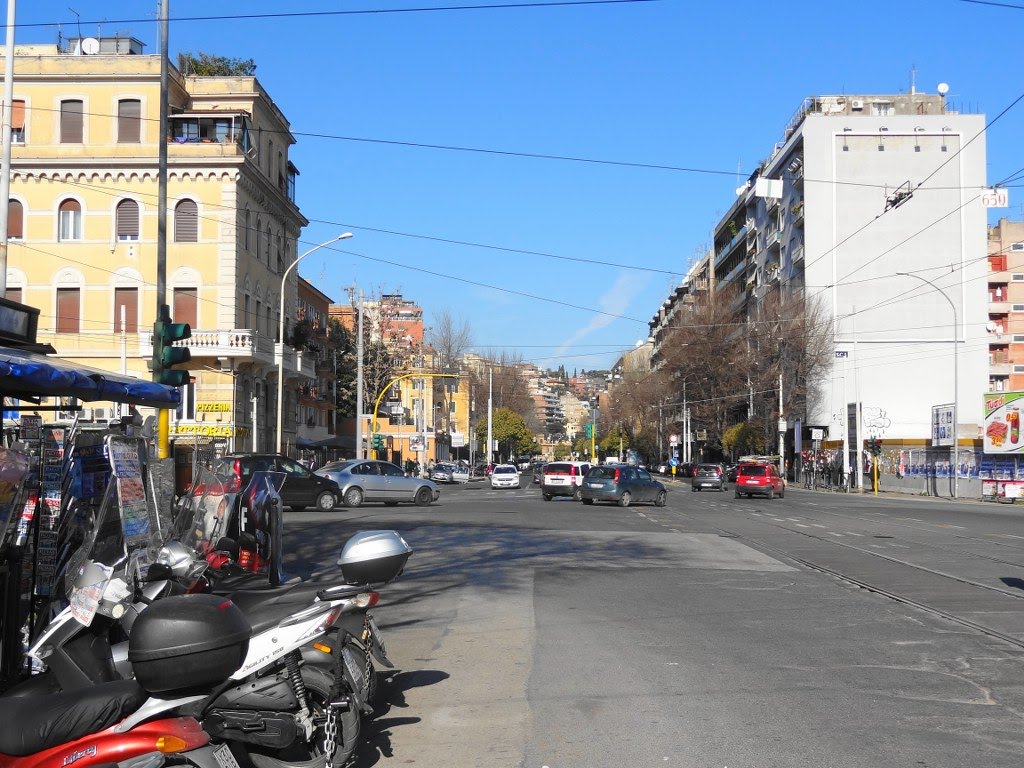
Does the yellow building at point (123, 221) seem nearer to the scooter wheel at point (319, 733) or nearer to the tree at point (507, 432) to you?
the scooter wheel at point (319, 733)

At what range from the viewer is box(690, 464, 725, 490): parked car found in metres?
59.7

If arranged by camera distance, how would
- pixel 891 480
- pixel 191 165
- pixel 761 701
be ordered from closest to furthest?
pixel 761 701 → pixel 191 165 → pixel 891 480

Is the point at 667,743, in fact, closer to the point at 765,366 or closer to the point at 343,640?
the point at 343,640

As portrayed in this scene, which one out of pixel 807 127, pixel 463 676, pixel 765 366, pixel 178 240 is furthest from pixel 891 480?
pixel 463 676

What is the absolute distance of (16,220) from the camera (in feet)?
154

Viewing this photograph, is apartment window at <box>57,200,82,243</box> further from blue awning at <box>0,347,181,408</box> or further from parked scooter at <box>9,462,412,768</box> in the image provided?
parked scooter at <box>9,462,412,768</box>

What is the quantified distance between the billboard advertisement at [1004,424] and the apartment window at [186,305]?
35760 millimetres

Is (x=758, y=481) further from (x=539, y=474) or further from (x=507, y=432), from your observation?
(x=507, y=432)

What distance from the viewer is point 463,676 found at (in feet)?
28.1

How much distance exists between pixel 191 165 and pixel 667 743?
148 ft

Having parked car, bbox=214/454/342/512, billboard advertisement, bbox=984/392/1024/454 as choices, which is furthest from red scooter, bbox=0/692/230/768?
billboard advertisement, bbox=984/392/1024/454

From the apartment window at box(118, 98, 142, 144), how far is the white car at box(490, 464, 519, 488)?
25.7 meters

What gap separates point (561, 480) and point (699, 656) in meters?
36.1

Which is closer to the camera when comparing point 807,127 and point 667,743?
point 667,743
